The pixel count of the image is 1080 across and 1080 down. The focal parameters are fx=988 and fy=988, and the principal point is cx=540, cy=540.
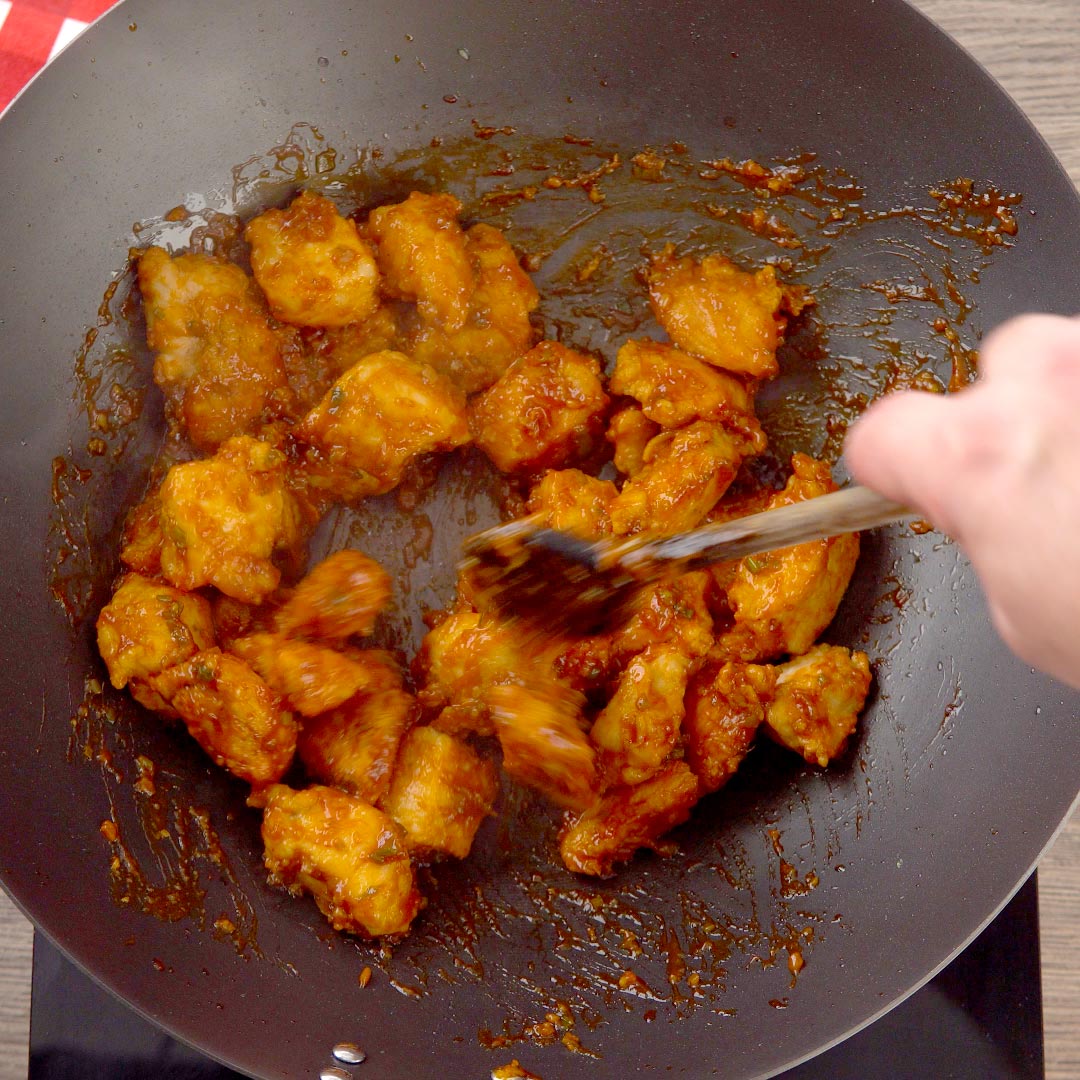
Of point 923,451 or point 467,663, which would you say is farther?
point 467,663

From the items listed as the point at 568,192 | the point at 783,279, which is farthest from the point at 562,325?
the point at 783,279

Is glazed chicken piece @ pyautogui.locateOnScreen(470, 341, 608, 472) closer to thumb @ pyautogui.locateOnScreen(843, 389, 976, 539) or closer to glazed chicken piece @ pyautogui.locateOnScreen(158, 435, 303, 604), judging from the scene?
glazed chicken piece @ pyautogui.locateOnScreen(158, 435, 303, 604)

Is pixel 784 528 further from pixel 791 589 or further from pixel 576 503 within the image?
pixel 576 503

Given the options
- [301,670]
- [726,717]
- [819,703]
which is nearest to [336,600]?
[301,670]

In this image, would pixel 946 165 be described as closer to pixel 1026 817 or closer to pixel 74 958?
pixel 1026 817

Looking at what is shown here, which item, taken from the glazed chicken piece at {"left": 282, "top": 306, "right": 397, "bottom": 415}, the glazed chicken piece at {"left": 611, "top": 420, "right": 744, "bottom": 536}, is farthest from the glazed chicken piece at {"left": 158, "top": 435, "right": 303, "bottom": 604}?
the glazed chicken piece at {"left": 611, "top": 420, "right": 744, "bottom": 536}
